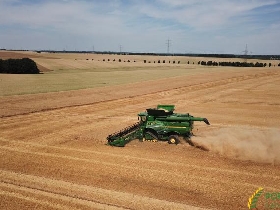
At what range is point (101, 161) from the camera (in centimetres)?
1178

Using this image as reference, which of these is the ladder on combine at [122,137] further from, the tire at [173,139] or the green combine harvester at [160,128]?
the tire at [173,139]

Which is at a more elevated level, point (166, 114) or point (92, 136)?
point (166, 114)

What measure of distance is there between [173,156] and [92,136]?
4856 millimetres

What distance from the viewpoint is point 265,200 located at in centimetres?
868

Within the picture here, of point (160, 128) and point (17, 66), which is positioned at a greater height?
point (17, 66)

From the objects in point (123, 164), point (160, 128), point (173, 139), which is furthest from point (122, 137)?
point (123, 164)

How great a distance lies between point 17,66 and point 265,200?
4351cm

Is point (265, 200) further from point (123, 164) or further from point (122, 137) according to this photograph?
point (122, 137)

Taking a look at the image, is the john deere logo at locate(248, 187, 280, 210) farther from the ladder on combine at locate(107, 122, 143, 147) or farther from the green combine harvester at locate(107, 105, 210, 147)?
the ladder on combine at locate(107, 122, 143, 147)

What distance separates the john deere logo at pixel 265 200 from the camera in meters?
8.39

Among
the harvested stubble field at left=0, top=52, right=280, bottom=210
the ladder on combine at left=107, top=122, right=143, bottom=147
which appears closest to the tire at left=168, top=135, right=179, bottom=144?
the harvested stubble field at left=0, top=52, right=280, bottom=210

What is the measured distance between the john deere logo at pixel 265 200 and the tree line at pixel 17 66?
4298cm

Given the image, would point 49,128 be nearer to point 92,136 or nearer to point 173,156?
point 92,136

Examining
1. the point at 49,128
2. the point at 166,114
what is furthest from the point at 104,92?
the point at 166,114
